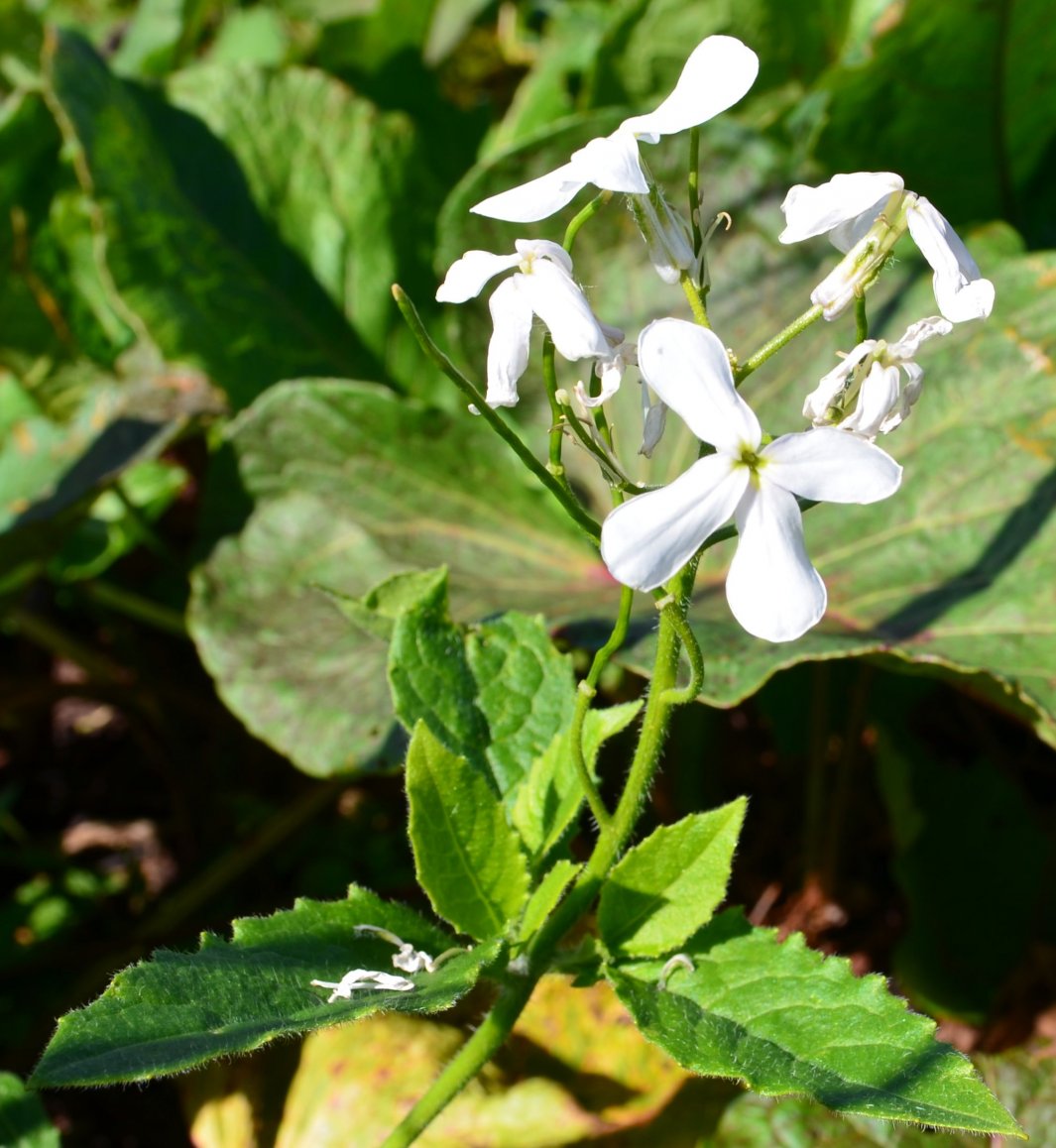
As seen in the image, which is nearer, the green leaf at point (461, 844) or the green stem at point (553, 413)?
the green stem at point (553, 413)

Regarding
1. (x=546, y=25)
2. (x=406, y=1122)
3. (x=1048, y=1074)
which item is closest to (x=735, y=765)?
(x=1048, y=1074)

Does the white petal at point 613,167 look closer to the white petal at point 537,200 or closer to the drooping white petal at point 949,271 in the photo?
the white petal at point 537,200

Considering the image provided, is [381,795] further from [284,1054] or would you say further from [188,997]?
[188,997]

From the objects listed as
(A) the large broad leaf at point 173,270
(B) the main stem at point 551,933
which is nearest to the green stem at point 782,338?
(B) the main stem at point 551,933

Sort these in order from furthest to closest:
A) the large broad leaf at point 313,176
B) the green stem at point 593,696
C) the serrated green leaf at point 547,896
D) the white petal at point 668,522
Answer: the large broad leaf at point 313,176 → the serrated green leaf at point 547,896 → the green stem at point 593,696 → the white petal at point 668,522

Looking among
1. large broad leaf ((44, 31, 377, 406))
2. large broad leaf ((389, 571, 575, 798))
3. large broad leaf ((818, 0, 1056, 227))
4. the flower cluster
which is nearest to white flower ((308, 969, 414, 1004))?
large broad leaf ((389, 571, 575, 798))

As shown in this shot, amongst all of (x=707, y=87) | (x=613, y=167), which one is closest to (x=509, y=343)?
(x=613, y=167)
